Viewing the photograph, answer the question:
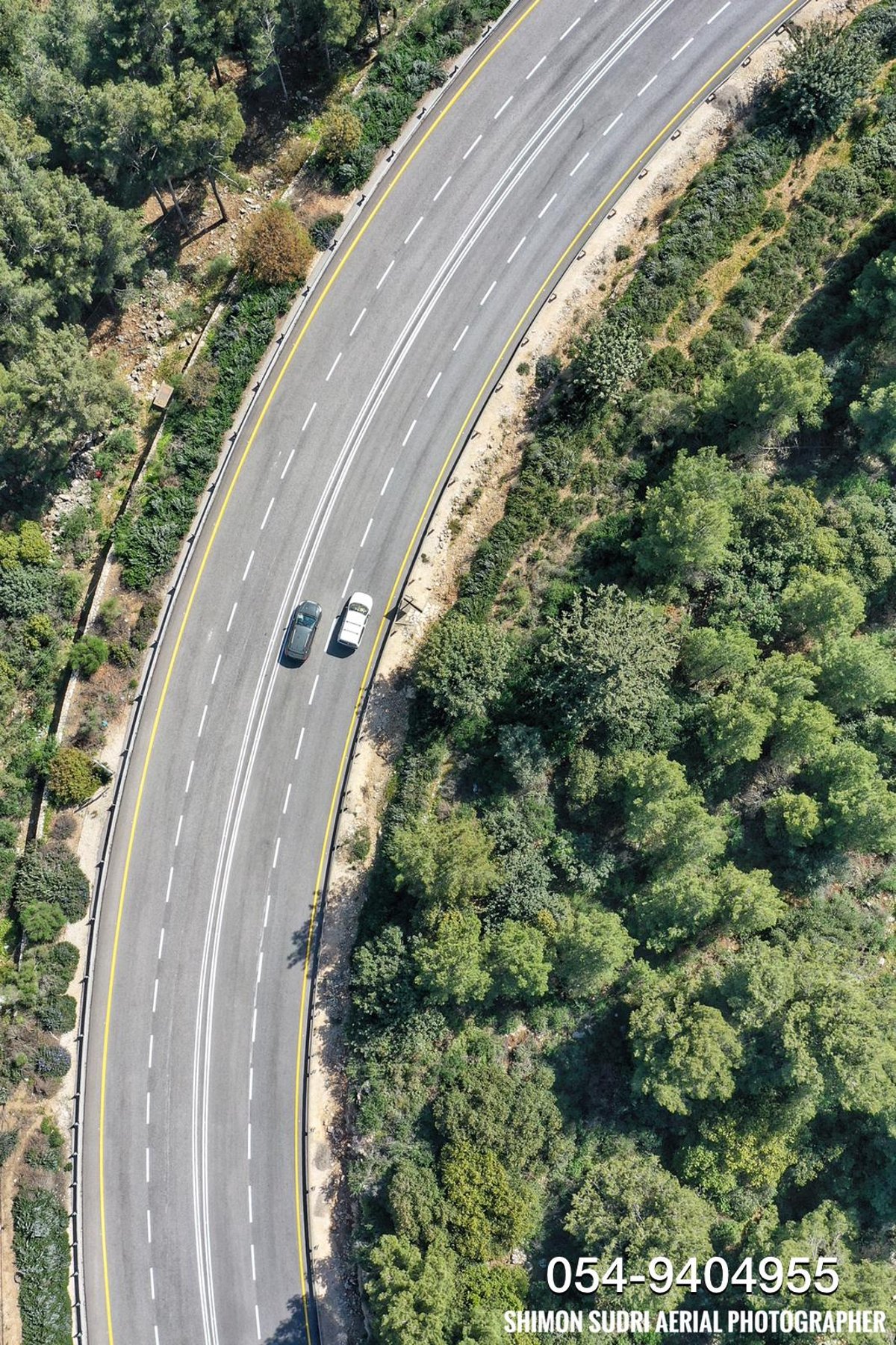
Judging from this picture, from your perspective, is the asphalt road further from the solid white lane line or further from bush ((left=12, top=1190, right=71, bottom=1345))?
bush ((left=12, top=1190, right=71, bottom=1345))

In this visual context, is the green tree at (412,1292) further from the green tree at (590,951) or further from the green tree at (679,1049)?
the green tree at (590,951)

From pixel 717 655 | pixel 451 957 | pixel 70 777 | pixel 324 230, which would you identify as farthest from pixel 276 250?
pixel 451 957

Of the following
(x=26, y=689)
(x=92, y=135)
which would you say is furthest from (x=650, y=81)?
(x=26, y=689)

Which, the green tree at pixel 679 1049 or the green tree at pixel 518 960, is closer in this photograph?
the green tree at pixel 679 1049

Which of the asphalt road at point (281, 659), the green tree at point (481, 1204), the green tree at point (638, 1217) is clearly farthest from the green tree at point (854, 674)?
the green tree at point (481, 1204)

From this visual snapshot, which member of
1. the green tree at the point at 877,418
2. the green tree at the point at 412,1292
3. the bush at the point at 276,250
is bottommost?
the green tree at the point at 412,1292

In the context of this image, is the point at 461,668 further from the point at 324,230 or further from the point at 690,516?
the point at 324,230
